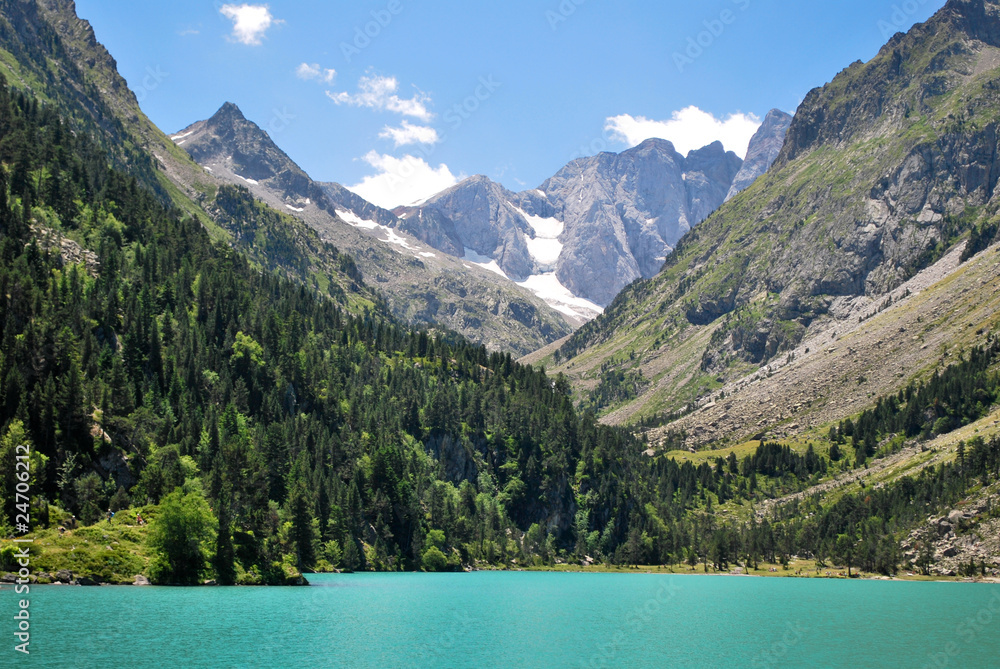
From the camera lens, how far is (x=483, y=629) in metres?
71.2

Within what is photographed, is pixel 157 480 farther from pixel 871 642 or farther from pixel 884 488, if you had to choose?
pixel 884 488

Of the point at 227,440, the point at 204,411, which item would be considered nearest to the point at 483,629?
the point at 227,440

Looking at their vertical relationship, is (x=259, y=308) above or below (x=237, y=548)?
above

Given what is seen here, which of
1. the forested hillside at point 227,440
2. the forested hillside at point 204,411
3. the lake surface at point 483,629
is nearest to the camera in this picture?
the lake surface at point 483,629

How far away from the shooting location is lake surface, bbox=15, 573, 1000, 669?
2135 inches

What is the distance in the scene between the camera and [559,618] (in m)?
80.9

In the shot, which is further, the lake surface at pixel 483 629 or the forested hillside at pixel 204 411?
the forested hillside at pixel 204 411

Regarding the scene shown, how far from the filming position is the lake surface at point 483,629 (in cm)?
5422

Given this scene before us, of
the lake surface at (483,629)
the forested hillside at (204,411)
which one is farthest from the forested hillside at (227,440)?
the lake surface at (483,629)

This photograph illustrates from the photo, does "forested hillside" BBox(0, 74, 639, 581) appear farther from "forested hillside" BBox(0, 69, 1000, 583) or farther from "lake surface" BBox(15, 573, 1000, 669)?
"lake surface" BBox(15, 573, 1000, 669)

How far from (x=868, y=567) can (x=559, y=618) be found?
119134mm

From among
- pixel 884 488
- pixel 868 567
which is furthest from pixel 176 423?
pixel 884 488

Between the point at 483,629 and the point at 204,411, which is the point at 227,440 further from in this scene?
the point at 483,629

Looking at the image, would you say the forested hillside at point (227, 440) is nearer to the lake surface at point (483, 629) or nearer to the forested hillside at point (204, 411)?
the forested hillside at point (204, 411)
